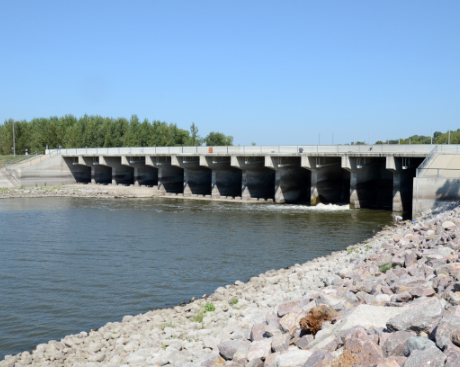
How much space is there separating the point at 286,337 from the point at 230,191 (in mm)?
50973

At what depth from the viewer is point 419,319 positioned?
7.55 m

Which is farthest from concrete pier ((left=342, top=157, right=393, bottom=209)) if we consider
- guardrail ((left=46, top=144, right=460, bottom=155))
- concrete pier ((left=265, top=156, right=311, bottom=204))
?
concrete pier ((left=265, top=156, right=311, bottom=204))

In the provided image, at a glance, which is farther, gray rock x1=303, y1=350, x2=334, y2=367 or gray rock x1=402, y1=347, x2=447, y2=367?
gray rock x1=303, y1=350, x2=334, y2=367

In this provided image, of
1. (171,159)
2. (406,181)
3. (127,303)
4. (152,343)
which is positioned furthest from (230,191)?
(152,343)

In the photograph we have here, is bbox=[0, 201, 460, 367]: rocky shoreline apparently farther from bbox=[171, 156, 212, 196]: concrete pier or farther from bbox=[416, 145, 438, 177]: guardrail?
bbox=[171, 156, 212, 196]: concrete pier

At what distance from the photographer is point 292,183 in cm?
5347

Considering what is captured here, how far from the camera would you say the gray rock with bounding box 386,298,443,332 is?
7.44 meters

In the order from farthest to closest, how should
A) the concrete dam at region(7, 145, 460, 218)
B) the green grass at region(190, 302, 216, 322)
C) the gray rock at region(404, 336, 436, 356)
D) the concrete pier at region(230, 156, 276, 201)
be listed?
the concrete pier at region(230, 156, 276, 201) → the concrete dam at region(7, 145, 460, 218) → the green grass at region(190, 302, 216, 322) → the gray rock at region(404, 336, 436, 356)

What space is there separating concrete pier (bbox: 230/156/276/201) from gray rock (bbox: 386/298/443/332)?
4598 cm

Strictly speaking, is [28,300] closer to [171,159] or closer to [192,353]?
[192,353]

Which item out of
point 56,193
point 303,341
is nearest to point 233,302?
point 303,341

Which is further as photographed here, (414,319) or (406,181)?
(406,181)

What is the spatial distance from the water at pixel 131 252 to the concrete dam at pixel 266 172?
14.2ft

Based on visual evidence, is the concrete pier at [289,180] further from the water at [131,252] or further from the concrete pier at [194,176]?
the concrete pier at [194,176]
